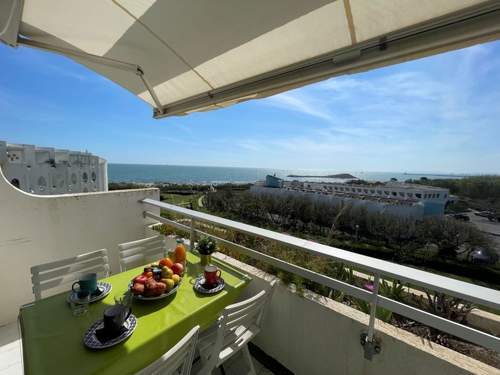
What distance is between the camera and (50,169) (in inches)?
426

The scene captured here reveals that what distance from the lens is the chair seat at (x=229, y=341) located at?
1276 mm

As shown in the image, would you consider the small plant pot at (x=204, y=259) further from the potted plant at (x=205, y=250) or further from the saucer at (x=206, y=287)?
the saucer at (x=206, y=287)

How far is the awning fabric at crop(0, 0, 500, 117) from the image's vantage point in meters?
0.96

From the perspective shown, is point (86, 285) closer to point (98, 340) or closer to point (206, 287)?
point (98, 340)

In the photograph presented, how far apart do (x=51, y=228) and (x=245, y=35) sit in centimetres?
279

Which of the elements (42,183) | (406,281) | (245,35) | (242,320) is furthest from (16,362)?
(42,183)

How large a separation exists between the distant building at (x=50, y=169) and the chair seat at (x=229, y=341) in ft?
33.0

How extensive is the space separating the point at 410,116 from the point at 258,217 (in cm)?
1881

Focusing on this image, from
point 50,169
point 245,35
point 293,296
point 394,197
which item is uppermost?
point 245,35

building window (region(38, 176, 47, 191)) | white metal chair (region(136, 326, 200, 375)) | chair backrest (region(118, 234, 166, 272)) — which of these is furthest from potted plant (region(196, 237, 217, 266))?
building window (region(38, 176, 47, 191))

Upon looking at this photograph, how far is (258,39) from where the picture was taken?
52.6 inches

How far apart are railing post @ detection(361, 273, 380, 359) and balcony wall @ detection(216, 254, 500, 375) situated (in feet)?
0.10

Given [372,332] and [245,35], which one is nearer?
[372,332]

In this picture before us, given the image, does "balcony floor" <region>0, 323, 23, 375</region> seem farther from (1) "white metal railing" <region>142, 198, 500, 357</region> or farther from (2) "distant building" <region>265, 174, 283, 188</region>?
(2) "distant building" <region>265, 174, 283, 188</region>
